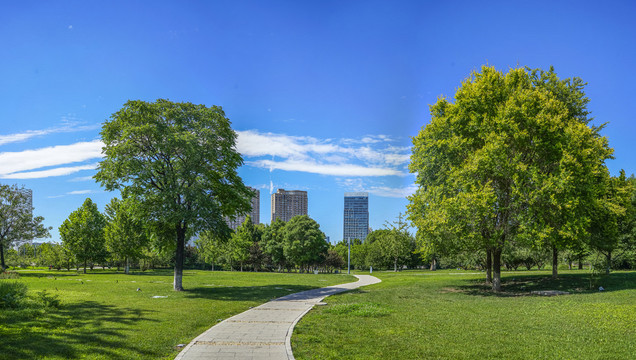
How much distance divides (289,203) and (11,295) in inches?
6157

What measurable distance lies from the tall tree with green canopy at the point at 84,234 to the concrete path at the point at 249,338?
49.6m

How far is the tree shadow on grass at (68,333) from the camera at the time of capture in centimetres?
918

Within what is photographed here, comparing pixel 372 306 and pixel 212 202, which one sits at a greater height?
pixel 212 202

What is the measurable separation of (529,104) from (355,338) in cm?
1836

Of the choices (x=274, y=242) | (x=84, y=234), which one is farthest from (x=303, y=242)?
(x=84, y=234)

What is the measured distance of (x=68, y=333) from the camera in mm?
11125

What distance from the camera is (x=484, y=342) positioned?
34.1 ft

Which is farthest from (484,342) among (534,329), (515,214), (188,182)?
(188,182)

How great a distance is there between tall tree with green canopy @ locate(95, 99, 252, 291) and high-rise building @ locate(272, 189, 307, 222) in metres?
145

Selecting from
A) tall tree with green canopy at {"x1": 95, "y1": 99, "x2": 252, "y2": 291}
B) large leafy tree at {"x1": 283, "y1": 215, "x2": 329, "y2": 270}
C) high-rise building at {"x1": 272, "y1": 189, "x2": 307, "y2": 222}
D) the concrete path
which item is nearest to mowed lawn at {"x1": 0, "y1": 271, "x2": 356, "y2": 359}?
the concrete path

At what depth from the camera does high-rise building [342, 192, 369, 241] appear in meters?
183

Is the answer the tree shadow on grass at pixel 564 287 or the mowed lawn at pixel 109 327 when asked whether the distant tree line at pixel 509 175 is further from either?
the mowed lawn at pixel 109 327

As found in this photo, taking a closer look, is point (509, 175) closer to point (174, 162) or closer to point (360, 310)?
point (360, 310)

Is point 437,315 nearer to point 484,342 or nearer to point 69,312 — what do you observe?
point 484,342
